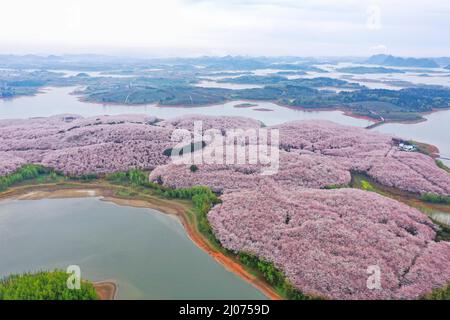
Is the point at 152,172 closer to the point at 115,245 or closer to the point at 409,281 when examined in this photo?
the point at 115,245

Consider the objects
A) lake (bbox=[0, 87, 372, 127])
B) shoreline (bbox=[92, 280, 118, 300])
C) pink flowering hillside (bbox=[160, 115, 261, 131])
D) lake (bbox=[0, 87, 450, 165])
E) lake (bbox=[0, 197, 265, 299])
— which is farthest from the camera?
lake (bbox=[0, 87, 372, 127])

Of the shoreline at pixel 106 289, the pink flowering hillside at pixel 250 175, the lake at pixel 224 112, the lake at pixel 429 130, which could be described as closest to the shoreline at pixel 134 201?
the pink flowering hillside at pixel 250 175

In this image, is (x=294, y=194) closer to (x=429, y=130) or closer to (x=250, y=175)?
(x=250, y=175)

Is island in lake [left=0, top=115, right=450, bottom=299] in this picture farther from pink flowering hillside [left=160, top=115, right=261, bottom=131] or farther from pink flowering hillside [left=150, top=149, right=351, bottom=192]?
pink flowering hillside [left=160, top=115, right=261, bottom=131]

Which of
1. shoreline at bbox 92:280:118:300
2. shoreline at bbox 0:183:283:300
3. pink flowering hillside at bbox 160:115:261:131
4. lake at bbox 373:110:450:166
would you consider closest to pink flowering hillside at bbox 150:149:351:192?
shoreline at bbox 0:183:283:300

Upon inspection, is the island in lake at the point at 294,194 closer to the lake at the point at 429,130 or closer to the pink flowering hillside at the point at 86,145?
the pink flowering hillside at the point at 86,145
